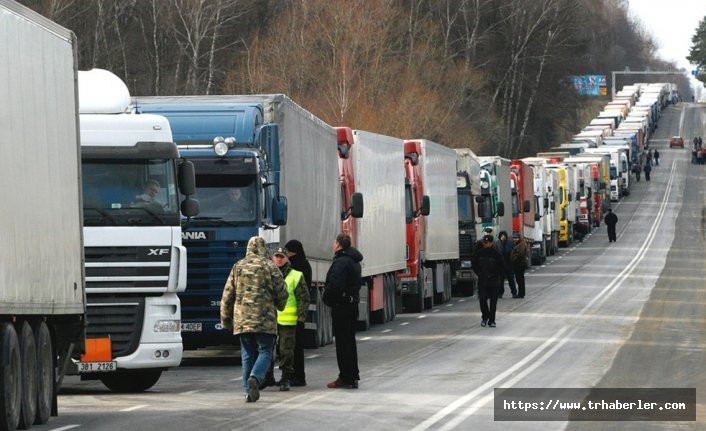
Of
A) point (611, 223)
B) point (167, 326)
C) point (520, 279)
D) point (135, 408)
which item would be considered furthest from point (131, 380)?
point (611, 223)

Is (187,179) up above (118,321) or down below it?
above

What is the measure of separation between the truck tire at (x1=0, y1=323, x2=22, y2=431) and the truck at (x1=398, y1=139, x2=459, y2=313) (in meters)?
22.4

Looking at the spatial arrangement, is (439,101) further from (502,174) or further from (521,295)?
Answer: (521,295)

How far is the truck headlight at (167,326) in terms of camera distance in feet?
60.9

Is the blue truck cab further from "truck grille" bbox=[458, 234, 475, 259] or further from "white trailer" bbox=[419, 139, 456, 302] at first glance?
"truck grille" bbox=[458, 234, 475, 259]

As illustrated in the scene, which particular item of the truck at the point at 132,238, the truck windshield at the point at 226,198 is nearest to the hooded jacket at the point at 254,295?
the truck at the point at 132,238

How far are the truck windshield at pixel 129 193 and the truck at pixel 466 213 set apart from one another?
26.6m

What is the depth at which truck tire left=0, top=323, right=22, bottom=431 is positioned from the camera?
13383 mm

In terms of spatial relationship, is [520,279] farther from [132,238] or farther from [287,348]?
[132,238]

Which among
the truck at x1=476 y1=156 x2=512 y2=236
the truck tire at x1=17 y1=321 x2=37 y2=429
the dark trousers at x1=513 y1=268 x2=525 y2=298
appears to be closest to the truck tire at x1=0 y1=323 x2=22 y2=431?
the truck tire at x1=17 y1=321 x2=37 y2=429

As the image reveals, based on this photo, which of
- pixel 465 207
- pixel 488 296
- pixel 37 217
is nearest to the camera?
pixel 37 217

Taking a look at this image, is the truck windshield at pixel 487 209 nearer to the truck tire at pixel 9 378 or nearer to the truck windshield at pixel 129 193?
the truck windshield at pixel 129 193

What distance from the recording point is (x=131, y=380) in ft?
63.6

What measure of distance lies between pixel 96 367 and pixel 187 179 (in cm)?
214
